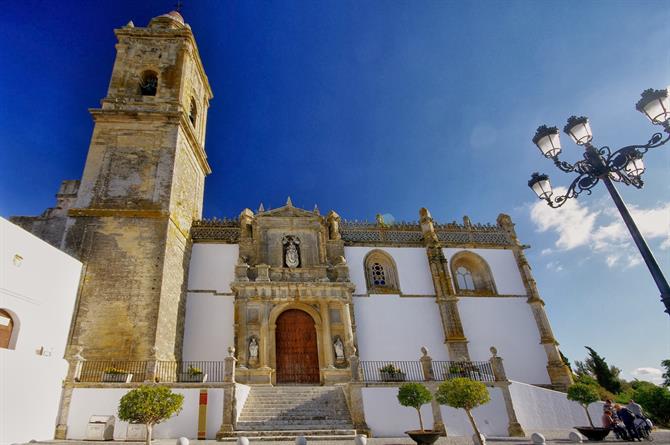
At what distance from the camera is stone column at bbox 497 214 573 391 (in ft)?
56.2

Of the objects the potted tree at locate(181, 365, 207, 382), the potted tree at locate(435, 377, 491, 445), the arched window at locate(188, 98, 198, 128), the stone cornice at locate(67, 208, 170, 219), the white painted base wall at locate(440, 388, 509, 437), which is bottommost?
the white painted base wall at locate(440, 388, 509, 437)

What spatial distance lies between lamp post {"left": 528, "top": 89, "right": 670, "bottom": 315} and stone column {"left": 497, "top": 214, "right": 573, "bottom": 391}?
14073mm

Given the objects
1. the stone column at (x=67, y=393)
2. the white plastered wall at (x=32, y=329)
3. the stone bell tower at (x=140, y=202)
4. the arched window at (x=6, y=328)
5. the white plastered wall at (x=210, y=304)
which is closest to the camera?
the white plastered wall at (x=32, y=329)

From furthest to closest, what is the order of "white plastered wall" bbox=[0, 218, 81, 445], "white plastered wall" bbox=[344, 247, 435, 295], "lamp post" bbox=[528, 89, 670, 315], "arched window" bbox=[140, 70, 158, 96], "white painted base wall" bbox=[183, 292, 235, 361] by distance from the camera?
"arched window" bbox=[140, 70, 158, 96]
"white plastered wall" bbox=[344, 247, 435, 295]
"white painted base wall" bbox=[183, 292, 235, 361]
"white plastered wall" bbox=[0, 218, 81, 445]
"lamp post" bbox=[528, 89, 670, 315]

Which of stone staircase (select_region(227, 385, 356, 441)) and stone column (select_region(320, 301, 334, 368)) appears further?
stone column (select_region(320, 301, 334, 368))

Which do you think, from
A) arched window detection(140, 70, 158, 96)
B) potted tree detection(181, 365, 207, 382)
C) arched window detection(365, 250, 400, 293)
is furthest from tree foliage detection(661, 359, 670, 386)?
arched window detection(140, 70, 158, 96)

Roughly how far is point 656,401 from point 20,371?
17.2 metres

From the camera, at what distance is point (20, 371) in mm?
9586

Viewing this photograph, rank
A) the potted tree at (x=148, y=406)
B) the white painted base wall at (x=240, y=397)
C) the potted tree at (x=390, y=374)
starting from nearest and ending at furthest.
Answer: the potted tree at (x=148, y=406)
the white painted base wall at (x=240, y=397)
the potted tree at (x=390, y=374)

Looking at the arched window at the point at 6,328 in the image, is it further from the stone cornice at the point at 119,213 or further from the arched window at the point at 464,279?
the arched window at the point at 464,279

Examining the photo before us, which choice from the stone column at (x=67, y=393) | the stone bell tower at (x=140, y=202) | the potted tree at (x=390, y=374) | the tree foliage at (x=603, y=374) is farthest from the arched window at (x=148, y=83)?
the tree foliage at (x=603, y=374)

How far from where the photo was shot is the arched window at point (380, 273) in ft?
61.9

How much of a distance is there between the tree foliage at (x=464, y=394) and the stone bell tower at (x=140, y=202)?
957cm

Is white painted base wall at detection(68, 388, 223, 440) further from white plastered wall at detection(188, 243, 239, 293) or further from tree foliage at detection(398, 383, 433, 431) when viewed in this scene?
white plastered wall at detection(188, 243, 239, 293)
